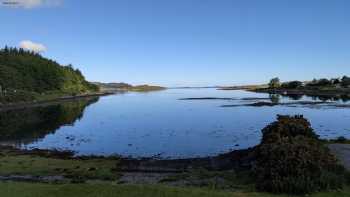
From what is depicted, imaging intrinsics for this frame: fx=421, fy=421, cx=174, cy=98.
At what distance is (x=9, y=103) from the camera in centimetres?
12344

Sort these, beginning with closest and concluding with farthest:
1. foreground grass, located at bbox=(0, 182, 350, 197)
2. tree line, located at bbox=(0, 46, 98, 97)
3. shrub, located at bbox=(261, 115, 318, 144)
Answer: foreground grass, located at bbox=(0, 182, 350, 197) < shrub, located at bbox=(261, 115, 318, 144) < tree line, located at bbox=(0, 46, 98, 97)

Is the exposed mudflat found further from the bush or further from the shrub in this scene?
the bush

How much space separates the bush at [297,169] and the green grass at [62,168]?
9394 millimetres

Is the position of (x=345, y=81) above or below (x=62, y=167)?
above

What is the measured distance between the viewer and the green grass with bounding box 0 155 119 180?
2428 centimetres

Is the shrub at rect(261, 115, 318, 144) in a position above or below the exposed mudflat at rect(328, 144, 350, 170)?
above

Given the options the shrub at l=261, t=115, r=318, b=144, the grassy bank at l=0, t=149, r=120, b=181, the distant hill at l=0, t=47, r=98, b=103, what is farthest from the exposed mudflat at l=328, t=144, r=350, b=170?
the distant hill at l=0, t=47, r=98, b=103

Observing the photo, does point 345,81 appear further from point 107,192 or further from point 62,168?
point 107,192

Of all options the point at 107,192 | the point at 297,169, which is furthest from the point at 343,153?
the point at 107,192

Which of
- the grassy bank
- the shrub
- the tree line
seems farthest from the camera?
the tree line

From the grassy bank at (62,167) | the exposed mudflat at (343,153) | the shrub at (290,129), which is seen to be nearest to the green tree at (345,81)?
the exposed mudflat at (343,153)

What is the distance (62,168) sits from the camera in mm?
28547

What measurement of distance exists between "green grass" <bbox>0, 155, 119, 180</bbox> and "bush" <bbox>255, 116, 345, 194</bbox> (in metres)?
9.39

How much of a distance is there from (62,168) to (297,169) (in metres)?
17.2
